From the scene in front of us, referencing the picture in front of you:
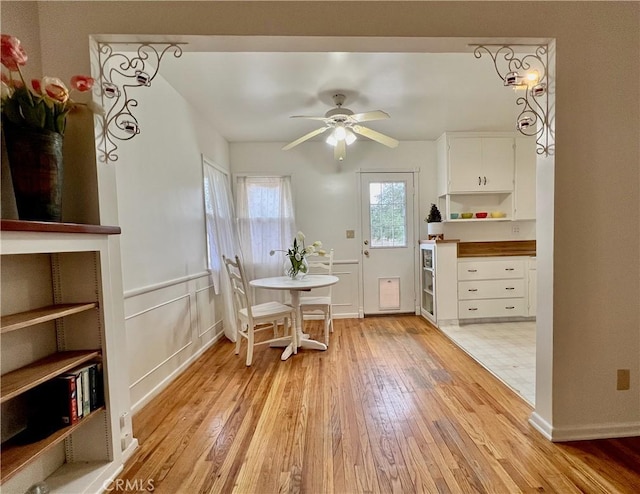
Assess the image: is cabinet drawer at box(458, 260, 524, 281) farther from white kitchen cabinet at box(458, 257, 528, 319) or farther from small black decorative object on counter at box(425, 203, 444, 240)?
small black decorative object on counter at box(425, 203, 444, 240)

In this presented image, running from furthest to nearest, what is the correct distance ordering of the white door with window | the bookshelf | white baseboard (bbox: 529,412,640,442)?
the white door with window
white baseboard (bbox: 529,412,640,442)
the bookshelf

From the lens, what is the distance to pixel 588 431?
1.66m

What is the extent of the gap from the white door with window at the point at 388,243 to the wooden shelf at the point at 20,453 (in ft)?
11.3

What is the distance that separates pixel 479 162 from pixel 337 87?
2337mm

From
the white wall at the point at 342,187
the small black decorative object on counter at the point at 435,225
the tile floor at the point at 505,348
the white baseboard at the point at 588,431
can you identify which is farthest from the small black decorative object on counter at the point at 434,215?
the white baseboard at the point at 588,431

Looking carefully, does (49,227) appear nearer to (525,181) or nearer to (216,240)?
(216,240)

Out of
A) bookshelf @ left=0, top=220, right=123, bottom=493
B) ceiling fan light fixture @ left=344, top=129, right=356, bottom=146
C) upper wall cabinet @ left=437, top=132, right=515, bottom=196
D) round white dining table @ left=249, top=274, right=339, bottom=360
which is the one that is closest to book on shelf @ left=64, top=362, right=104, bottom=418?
bookshelf @ left=0, top=220, right=123, bottom=493

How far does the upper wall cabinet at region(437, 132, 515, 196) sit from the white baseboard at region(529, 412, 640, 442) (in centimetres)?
278

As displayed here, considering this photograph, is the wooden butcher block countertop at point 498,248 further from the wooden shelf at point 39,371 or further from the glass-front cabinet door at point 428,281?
the wooden shelf at point 39,371

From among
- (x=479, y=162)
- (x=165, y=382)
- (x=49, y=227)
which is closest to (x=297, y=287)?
(x=165, y=382)

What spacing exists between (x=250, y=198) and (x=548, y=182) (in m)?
3.32

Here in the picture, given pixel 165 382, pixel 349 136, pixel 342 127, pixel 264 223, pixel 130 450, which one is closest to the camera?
pixel 130 450

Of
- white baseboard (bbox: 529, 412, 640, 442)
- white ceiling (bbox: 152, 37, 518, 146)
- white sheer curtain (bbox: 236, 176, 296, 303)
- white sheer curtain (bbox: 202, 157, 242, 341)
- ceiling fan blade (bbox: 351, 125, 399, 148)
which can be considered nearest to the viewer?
white baseboard (bbox: 529, 412, 640, 442)

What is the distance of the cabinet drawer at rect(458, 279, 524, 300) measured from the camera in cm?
375
